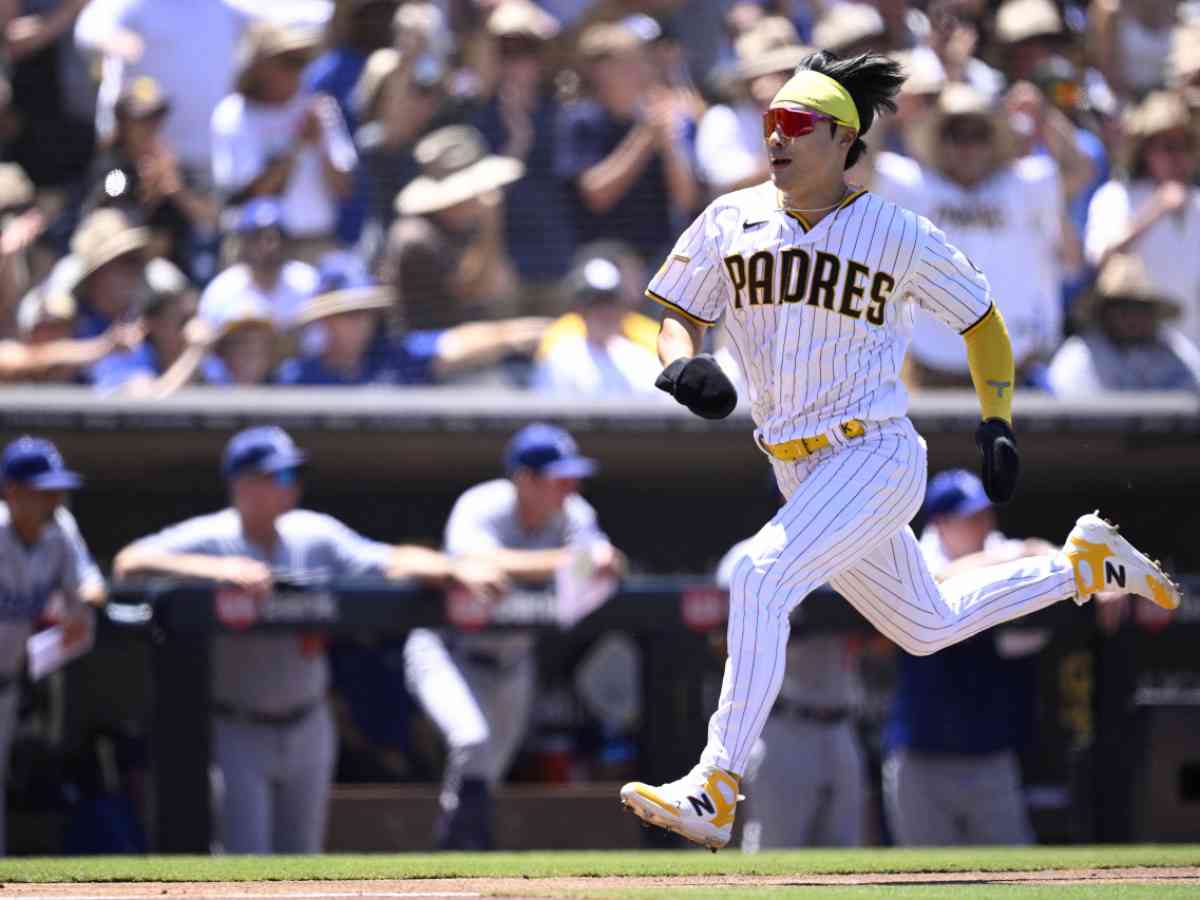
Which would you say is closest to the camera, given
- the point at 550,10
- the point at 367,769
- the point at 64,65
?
the point at 367,769

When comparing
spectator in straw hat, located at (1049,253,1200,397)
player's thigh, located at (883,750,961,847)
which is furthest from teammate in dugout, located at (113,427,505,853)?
spectator in straw hat, located at (1049,253,1200,397)

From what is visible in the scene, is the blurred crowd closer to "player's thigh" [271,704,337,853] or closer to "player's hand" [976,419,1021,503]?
"player's thigh" [271,704,337,853]

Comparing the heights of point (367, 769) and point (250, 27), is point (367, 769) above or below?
below

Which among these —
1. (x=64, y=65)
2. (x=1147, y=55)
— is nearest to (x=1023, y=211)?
(x=1147, y=55)

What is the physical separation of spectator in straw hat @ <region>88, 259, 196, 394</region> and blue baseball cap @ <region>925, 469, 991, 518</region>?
2.84m

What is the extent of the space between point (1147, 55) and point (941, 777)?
4429 mm

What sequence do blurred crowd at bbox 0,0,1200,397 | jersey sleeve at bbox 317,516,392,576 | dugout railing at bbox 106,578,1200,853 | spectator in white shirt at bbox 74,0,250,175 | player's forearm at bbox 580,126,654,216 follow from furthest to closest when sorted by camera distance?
player's forearm at bbox 580,126,654,216 → spectator in white shirt at bbox 74,0,250,175 → blurred crowd at bbox 0,0,1200,397 → jersey sleeve at bbox 317,516,392,576 → dugout railing at bbox 106,578,1200,853

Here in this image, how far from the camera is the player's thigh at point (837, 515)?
405cm

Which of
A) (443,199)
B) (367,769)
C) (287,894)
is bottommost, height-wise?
(367,769)

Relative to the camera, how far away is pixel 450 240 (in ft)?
26.5

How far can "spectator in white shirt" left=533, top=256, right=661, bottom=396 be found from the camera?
301 inches

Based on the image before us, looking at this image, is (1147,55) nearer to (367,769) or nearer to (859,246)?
(367,769)

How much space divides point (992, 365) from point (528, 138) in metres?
4.63

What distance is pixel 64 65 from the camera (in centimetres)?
Result: 867
